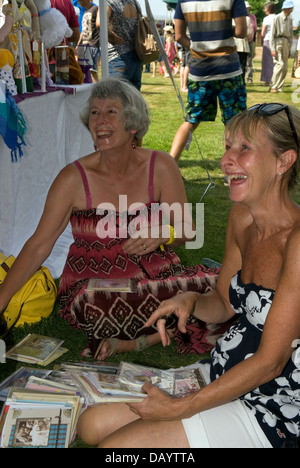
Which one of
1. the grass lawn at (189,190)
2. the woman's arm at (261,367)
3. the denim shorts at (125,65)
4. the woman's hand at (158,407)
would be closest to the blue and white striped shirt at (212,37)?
the denim shorts at (125,65)

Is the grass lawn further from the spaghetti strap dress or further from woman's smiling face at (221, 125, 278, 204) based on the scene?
woman's smiling face at (221, 125, 278, 204)

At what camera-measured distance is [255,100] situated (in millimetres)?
12711

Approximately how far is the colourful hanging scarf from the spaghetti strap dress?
0.52 metres

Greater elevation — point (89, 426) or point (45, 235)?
point (45, 235)

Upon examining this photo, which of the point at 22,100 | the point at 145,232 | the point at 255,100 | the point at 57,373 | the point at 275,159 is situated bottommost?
the point at 255,100

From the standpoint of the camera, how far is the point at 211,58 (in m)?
5.57

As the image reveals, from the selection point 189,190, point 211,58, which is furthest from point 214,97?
point 189,190

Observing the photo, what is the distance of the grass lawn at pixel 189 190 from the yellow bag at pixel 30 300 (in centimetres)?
6

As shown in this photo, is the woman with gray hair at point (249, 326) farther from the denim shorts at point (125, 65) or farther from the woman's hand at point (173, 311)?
the denim shorts at point (125, 65)

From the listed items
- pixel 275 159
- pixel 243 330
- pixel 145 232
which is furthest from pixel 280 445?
pixel 145 232

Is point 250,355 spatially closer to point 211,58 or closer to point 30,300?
point 30,300

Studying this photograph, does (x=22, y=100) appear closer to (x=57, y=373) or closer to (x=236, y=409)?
(x=57, y=373)

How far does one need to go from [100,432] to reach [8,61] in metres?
2.39

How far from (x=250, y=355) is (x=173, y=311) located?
30cm
